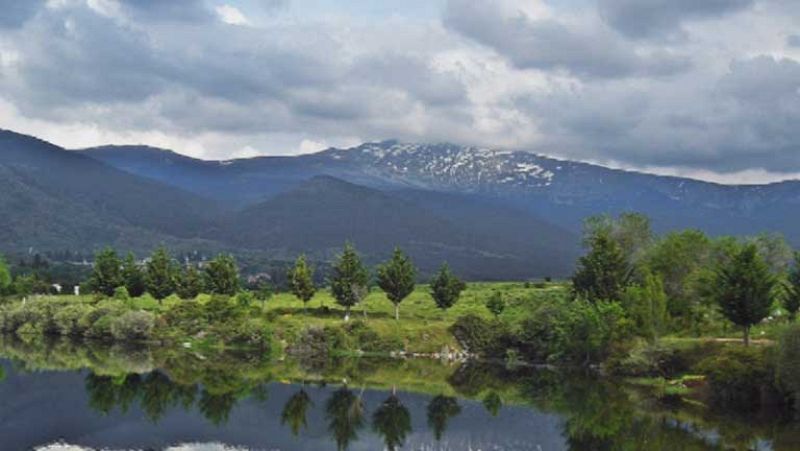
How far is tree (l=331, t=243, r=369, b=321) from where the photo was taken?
108250 mm

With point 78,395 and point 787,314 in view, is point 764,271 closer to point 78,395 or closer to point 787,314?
point 787,314

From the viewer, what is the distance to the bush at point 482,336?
10438 cm

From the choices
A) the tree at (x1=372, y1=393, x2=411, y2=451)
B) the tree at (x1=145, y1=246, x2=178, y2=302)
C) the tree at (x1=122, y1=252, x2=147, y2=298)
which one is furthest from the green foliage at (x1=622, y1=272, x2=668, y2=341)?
the tree at (x1=122, y1=252, x2=147, y2=298)

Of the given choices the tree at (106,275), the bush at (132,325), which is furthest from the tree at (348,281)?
the tree at (106,275)

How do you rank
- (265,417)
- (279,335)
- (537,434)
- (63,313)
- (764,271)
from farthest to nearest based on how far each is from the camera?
(63,313) < (279,335) < (764,271) < (265,417) < (537,434)

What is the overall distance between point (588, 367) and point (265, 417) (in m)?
44.1

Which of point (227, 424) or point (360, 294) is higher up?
point (360, 294)

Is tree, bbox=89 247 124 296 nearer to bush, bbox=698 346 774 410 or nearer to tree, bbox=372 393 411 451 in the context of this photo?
tree, bbox=372 393 411 451

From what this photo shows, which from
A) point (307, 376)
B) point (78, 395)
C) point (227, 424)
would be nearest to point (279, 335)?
point (307, 376)

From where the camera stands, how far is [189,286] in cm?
11644

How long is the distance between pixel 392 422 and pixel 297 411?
7.97 metres

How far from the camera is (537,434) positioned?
60188mm

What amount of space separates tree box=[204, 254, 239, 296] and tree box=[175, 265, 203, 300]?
1.47 m

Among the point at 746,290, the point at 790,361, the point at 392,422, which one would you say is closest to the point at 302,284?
the point at 392,422
